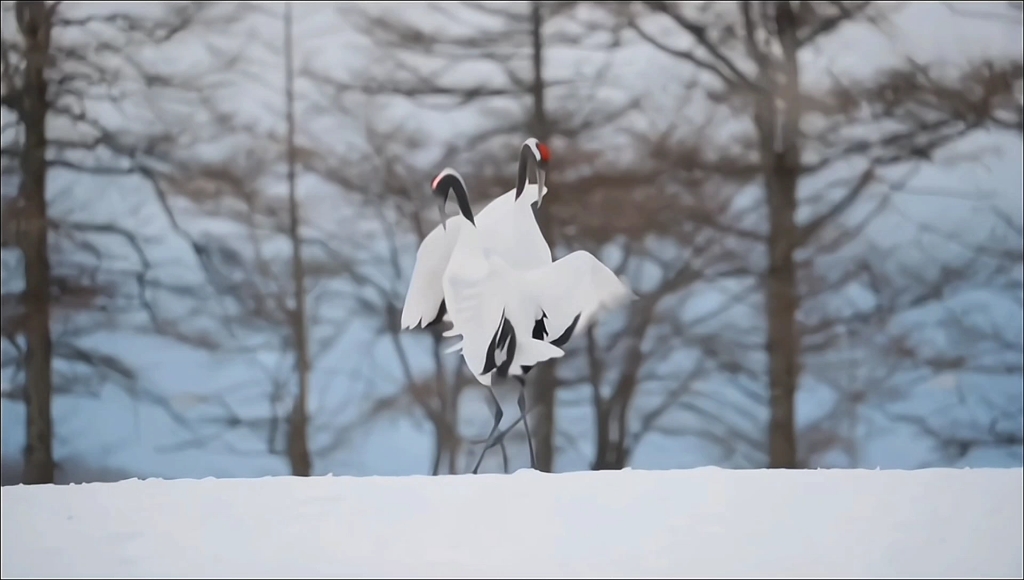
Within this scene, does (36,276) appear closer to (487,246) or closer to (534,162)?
(487,246)

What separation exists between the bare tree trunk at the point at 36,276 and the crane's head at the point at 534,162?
1.16m

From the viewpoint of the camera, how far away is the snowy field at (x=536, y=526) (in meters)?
1.59

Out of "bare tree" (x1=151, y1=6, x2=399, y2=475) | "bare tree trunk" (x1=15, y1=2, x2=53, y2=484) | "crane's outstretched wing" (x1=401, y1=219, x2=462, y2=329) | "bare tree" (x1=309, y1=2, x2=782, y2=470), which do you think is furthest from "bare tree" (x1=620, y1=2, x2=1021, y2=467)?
"bare tree trunk" (x1=15, y1=2, x2=53, y2=484)

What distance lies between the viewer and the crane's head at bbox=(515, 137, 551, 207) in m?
2.09

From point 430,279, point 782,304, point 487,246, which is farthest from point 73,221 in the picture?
point 782,304

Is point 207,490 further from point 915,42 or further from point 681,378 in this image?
point 915,42

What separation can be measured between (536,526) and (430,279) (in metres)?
0.64

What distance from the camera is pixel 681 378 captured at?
2102 mm

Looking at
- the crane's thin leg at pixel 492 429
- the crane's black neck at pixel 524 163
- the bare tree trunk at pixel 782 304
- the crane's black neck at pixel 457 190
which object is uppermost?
the crane's black neck at pixel 524 163

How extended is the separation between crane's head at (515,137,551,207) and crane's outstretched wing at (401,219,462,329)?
0.60 feet

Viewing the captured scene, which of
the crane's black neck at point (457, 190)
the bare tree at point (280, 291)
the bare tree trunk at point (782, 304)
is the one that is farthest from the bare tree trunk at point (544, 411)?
the bare tree trunk at point (782, 304)

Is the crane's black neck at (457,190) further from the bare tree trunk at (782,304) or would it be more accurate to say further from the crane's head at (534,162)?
the bare tree trunk at (782,304)

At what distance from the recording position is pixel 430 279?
2.07m

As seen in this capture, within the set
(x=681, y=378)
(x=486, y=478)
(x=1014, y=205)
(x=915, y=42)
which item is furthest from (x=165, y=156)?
(x=1014, y=205)
